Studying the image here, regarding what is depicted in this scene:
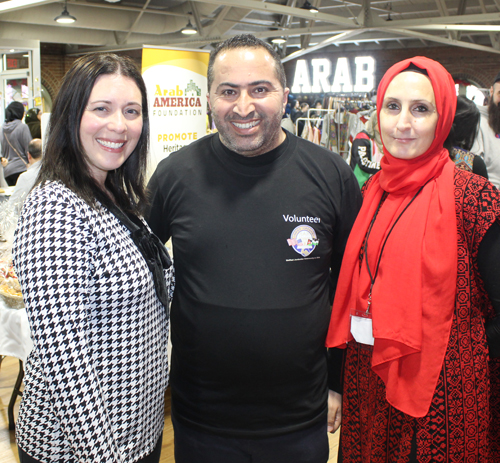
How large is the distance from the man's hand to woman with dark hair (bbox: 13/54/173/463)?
0.62 m

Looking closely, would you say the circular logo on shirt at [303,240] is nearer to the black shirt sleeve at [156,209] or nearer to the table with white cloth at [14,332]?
the black shirt sleeve at [156,209]

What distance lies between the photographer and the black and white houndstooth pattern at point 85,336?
1086 millimetres

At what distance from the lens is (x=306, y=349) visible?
151cm

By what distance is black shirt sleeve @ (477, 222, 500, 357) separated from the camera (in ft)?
4.50

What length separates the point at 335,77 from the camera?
44.5 feet

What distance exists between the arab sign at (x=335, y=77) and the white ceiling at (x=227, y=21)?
3.28ft

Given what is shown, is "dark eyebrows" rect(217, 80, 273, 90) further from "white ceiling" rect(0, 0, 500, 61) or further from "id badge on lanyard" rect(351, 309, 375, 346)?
"white ceiling" rect(0, 0, 500, 61)

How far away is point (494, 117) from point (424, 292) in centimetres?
217

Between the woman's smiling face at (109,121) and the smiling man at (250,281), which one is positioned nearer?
the woman's smiling face at (109,121)

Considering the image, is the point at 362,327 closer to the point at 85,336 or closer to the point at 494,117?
the point at 85,336

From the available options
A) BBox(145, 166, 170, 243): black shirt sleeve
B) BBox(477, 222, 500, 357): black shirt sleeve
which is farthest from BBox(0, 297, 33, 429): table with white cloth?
BBox(477, 222, 500, 357): black shirt sleeve

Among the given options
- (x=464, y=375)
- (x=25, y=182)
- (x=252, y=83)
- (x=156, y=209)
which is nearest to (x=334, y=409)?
(x=464, y=375)

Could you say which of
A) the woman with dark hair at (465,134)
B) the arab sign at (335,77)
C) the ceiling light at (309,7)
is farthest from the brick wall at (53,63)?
the woman with dark hair at (465,134)

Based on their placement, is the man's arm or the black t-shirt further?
the man's arm
